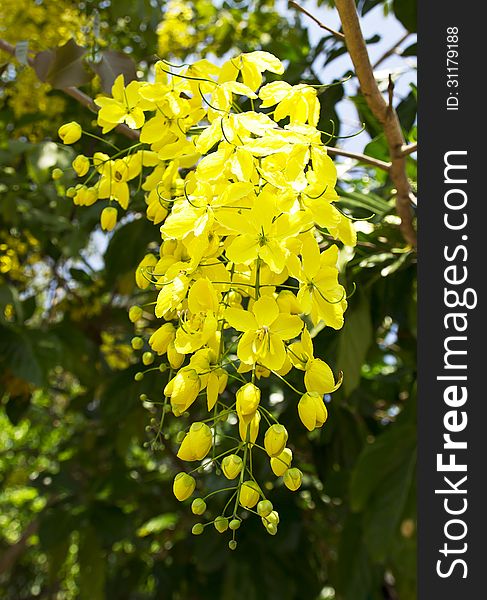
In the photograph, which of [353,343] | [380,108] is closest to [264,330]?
[380,108]

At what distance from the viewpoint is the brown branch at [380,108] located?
0.83 meters

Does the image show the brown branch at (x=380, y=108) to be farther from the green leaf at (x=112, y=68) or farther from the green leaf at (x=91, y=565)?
the green leaf at (x=91, y=565)

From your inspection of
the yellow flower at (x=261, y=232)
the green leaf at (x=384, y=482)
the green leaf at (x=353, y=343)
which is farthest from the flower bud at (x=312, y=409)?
the green leaf at (x=384, y=482)

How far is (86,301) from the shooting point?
7.22 feet

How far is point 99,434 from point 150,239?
928 mm

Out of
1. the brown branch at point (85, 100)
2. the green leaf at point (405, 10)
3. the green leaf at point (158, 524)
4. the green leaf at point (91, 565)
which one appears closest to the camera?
the brown branch at point (85, 100)

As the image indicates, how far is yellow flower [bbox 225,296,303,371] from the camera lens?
613 millimetres

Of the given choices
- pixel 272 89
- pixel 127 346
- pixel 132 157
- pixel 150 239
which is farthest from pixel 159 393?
pixel 272 89

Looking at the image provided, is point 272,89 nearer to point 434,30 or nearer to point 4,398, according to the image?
point 434,30

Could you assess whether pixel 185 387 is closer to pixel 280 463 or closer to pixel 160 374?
pixel 280 463

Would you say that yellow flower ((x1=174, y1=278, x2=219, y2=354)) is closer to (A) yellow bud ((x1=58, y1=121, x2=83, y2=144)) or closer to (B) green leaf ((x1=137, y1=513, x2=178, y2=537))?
(A) yellow bud ((x1=58, y1=121, x2=83, y2=144))

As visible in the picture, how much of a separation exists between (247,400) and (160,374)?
3.44 feet

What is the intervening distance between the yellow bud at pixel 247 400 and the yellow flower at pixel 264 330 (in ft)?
0.07

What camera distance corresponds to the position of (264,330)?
618 millimetres
